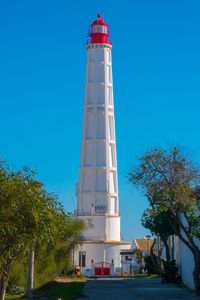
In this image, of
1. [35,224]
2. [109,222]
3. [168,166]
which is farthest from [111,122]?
[35,224]

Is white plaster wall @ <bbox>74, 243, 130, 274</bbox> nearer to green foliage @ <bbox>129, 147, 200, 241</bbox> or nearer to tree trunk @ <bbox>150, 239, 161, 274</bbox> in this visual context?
tree trunk @ <bbox>150, 239, 161, 274</bbox>

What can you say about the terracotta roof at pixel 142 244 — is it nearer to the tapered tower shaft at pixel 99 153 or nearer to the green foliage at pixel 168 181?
the tapered tower shaft at pixel 99 153

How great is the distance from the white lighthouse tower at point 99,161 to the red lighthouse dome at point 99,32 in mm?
611

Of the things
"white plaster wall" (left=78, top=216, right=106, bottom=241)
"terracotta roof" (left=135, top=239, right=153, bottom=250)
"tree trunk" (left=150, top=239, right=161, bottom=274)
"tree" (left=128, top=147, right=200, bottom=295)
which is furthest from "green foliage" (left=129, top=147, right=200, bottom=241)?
"terracotta roof" (left=135, top=239, right=153, bottom=250)

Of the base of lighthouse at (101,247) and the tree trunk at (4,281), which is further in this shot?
the base of lighthouse at (101,247)

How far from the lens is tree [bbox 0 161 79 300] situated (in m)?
12.6

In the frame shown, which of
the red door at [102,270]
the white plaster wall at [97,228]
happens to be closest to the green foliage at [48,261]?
the red door at [102,270]

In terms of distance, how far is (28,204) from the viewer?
1297 cm

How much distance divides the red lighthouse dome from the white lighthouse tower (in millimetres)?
611

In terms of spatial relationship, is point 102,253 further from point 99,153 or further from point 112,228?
point 99,153

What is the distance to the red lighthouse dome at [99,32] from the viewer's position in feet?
191

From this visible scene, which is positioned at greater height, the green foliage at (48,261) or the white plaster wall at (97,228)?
the white plaster wall at (97,228)

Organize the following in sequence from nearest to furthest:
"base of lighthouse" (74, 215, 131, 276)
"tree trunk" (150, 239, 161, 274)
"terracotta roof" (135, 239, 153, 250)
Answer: "tree trunk" (150, 239, 161, 274)
"base of lighthouse" (74, 215, 131, 276)
"terracotta roof" (135, 239, 153, 250)

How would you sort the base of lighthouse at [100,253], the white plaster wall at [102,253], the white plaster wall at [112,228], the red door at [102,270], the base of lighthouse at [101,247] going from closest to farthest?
the red door at [102,270], the base of lighthouse at [101,247], the base of lighthouse at [100,253], the white plaster wall at [102,253], the white plaster wall at [112,228]
